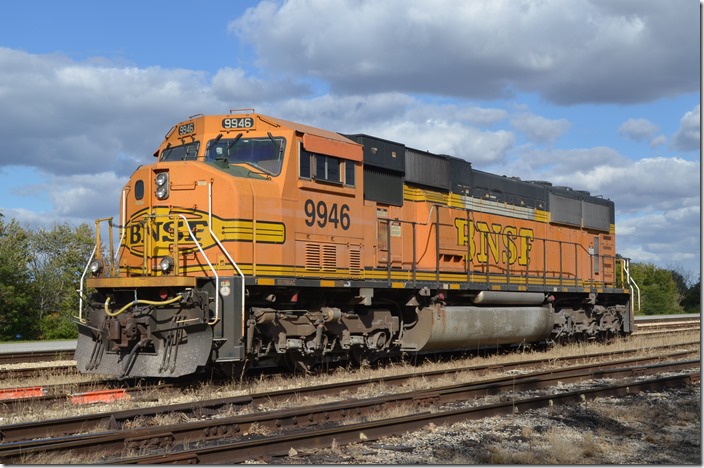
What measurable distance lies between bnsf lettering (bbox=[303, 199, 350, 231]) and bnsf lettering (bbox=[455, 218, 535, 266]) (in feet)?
11.7

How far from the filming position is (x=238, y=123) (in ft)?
37.9

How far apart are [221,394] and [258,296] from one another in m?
1.57

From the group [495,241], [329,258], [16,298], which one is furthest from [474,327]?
[16,298]

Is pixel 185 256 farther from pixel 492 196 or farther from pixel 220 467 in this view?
pixel 492 196

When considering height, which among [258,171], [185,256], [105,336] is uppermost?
[258,171]

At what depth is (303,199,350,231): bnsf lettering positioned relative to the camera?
37.9 feet

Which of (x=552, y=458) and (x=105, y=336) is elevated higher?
(x=105, y=336)

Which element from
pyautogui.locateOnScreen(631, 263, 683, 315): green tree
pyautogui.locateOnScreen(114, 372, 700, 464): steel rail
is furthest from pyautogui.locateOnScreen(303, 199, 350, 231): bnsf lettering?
pyautogui.locateOnScreen(631, 263, 683, 315): green tree

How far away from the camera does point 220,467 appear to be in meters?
6.09

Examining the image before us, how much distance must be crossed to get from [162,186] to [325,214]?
2575 millimetres

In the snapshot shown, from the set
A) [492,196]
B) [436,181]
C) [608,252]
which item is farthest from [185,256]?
[608,252]

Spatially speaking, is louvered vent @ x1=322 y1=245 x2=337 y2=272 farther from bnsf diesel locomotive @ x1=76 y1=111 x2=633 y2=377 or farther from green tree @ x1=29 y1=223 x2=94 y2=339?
green tree @ x1=29 y1=223 x2=94 y2=339

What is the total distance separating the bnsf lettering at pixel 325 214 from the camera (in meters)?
11.6

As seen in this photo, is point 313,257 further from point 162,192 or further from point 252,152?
point 162,192
